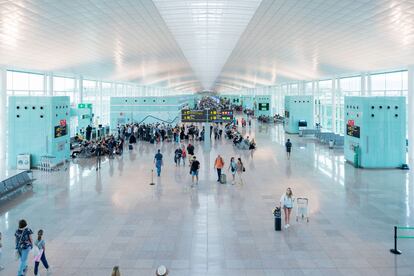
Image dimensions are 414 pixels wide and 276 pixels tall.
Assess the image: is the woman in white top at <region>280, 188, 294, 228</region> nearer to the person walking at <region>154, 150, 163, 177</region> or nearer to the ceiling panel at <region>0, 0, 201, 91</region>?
the person walking at <region>154, 150, 163, 177</region>

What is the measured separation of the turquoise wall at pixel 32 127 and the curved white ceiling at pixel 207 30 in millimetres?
2467

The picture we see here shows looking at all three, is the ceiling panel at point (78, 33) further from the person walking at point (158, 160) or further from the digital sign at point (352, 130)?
the digital sign at point (352, 130)

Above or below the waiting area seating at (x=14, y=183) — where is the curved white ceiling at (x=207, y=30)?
above

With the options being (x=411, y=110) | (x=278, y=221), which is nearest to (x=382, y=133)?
(x=411, y=110)

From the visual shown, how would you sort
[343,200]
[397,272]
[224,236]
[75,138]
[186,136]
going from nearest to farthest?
[397,272] → [224,236] → [343,200] → [75,138] → [186,136]

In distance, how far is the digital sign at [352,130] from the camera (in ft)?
61.5

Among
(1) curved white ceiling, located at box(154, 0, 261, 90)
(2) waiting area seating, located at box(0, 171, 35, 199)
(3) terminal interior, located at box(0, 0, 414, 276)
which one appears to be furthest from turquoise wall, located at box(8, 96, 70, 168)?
(1) curved white ceiling, located at box(154, 0, 261, 90)

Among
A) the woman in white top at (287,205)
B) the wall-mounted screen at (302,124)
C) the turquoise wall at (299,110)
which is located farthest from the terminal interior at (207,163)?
the wall-mounted screen at (302,124)

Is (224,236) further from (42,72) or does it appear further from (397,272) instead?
(42,72)

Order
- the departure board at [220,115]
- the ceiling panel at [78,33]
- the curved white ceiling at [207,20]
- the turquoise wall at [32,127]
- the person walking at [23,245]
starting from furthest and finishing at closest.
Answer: the departure board at [220,115]
the turquoise wall at [32,127]
the curved white ceiling at [207,20]
the ceiling panel at [78,33]
the person walking at [23,245]

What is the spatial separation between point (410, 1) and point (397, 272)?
7632mm

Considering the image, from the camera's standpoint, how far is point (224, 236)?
8773mm

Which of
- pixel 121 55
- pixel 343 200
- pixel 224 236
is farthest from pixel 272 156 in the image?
pixel 224 236

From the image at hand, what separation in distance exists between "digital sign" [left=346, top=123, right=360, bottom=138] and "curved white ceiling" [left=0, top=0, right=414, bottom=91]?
12.7 ft
